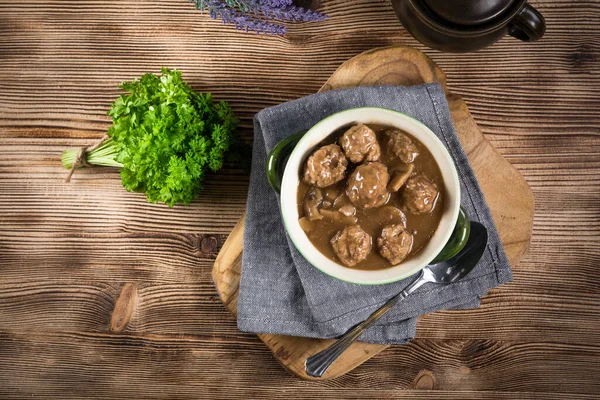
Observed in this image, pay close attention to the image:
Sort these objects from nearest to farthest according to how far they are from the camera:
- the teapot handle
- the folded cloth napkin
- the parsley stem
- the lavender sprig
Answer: the teapot handle → the folded cloth napkin → the lavender sprig → the parsley stem

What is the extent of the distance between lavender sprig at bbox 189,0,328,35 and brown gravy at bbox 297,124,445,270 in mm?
984

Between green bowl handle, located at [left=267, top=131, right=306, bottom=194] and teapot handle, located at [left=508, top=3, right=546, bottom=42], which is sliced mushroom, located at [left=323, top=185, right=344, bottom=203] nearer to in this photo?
green bowl handle, located at [left=267, top=131, right=306, bottom=194]

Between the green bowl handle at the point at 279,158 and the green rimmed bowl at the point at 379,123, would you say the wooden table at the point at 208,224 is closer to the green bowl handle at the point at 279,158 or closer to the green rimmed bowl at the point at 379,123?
the green bowl handle at the point at 279,158

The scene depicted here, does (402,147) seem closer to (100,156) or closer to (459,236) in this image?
(459,236)

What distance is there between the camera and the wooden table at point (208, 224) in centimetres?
291

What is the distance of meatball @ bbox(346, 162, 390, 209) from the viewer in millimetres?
2082

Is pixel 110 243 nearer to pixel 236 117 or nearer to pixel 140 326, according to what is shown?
pixel 140 326

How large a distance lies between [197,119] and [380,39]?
46.4 inches

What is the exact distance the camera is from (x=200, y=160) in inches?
102

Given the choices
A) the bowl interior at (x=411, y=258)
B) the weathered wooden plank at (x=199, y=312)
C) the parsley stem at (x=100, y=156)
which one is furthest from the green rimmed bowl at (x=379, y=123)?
the parsley stem at (x=100, y=156)

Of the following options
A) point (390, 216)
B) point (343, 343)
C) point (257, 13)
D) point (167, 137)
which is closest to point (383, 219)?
point (390, 216)

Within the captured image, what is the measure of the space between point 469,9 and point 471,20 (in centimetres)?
5

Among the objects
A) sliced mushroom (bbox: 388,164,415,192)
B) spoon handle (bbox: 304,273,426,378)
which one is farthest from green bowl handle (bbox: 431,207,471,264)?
sliced mushroom (bbox: 388,164,415,192)

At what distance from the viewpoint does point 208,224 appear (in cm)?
298
